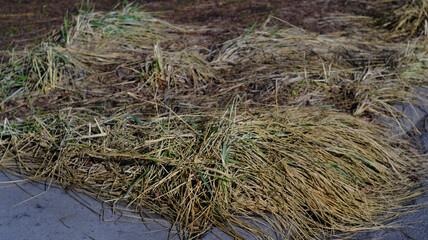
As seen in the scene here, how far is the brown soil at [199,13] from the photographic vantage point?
4.35 metres

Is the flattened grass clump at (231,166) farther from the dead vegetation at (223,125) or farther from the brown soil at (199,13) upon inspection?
the brown soil at (199,13)

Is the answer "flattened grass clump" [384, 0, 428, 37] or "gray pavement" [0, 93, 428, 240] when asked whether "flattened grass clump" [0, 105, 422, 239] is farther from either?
"flattened grass clump" [384, 0, 428, 37]

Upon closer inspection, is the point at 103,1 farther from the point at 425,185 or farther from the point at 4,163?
the point at 425,185

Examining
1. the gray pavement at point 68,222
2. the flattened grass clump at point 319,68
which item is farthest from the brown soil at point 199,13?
the gray pavement at point 68,222

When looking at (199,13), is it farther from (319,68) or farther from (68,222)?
(68,222)

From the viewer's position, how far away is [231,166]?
2461 millimetres

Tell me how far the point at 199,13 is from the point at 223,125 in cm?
261

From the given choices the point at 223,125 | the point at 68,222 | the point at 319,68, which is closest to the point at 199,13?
the point at 319,68

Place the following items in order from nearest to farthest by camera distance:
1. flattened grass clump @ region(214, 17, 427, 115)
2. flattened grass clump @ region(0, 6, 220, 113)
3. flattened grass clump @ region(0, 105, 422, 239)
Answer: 1. flattened grass clump @ region(0, 105, 422, 239)
2. flattened grass clump @ region(214, 17, 427, 115)
3. flattened grass clump @ region(0, 6, 220, 113)

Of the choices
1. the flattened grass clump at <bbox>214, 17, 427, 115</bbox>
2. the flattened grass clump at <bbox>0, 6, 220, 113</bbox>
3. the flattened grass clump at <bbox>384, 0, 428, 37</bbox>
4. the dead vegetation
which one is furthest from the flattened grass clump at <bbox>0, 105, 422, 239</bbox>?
the flattened grass clump at <bbox>384, 0, 428, 37</bbox>

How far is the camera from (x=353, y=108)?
3209 mm

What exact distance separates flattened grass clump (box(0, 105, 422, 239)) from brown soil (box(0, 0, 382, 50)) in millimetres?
1597

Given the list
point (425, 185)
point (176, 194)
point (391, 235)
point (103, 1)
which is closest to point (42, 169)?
point (176, 194)

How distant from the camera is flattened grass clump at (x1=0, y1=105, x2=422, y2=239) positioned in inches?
92.3
